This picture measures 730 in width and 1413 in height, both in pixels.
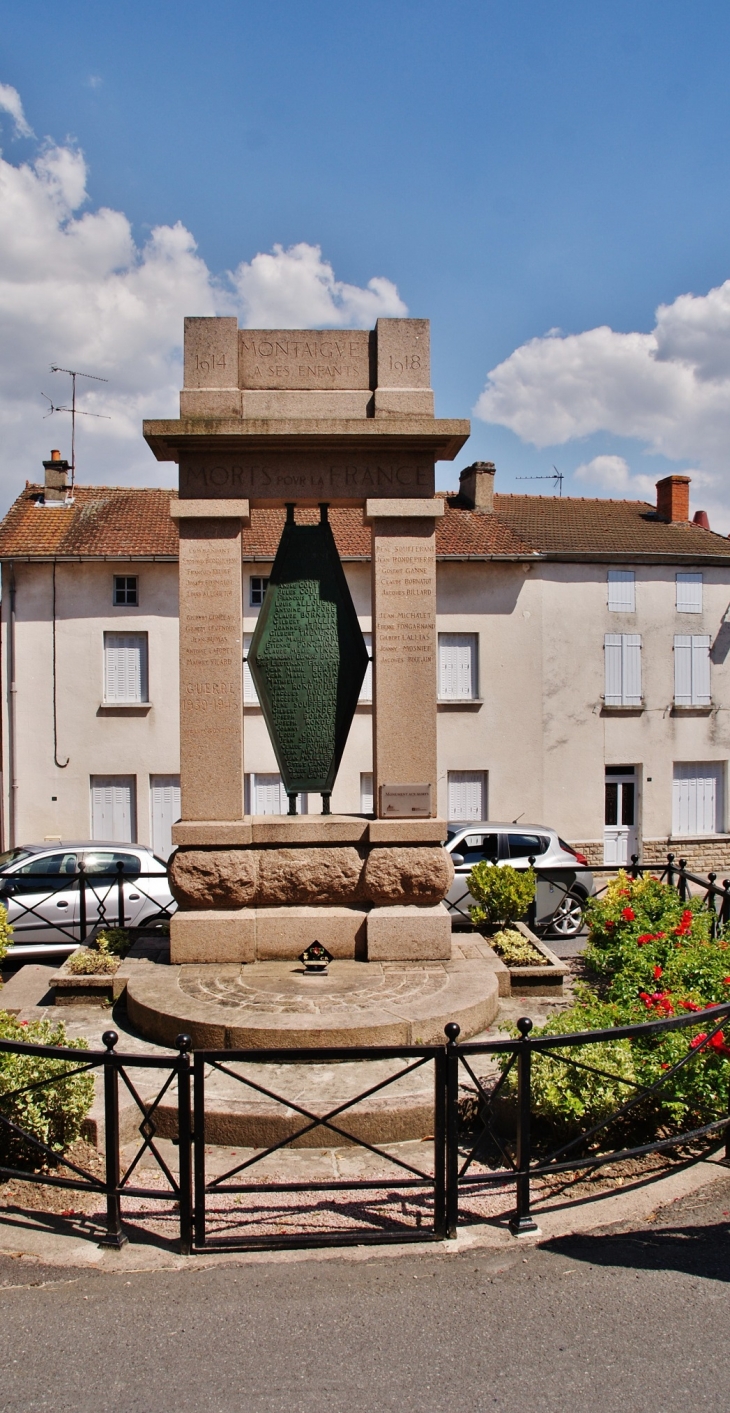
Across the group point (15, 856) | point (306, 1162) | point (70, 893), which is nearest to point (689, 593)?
point (70, 893)

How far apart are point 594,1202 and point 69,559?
57.2ft

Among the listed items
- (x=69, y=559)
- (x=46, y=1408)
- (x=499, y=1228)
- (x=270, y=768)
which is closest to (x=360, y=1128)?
(x=499, y=1228)

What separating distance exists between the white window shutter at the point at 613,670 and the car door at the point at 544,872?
8.98m

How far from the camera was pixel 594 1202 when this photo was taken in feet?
15.3

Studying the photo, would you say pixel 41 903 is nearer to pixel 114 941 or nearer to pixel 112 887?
pixel 112 887

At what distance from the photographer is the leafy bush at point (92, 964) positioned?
7.59 meters

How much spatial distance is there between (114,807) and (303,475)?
45.8ft

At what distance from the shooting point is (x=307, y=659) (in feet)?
25.9

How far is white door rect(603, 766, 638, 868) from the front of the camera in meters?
22.3

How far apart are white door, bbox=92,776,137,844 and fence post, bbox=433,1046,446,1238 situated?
1666 centimetres

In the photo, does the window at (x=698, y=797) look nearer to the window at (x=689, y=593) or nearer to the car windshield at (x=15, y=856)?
the window at (x=689, y=593)

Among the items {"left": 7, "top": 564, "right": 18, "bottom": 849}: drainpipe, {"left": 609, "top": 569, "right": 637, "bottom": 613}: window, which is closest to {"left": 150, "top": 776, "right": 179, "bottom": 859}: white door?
{"left": 7, "top": 564, "right": 18, "bottom": 849}: drainpipe

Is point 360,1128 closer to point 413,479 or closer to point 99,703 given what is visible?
point 413,479

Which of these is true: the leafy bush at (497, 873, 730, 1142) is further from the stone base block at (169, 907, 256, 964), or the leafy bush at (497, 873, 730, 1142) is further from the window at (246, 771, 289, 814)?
the window at (246, 771, 289, 814)
